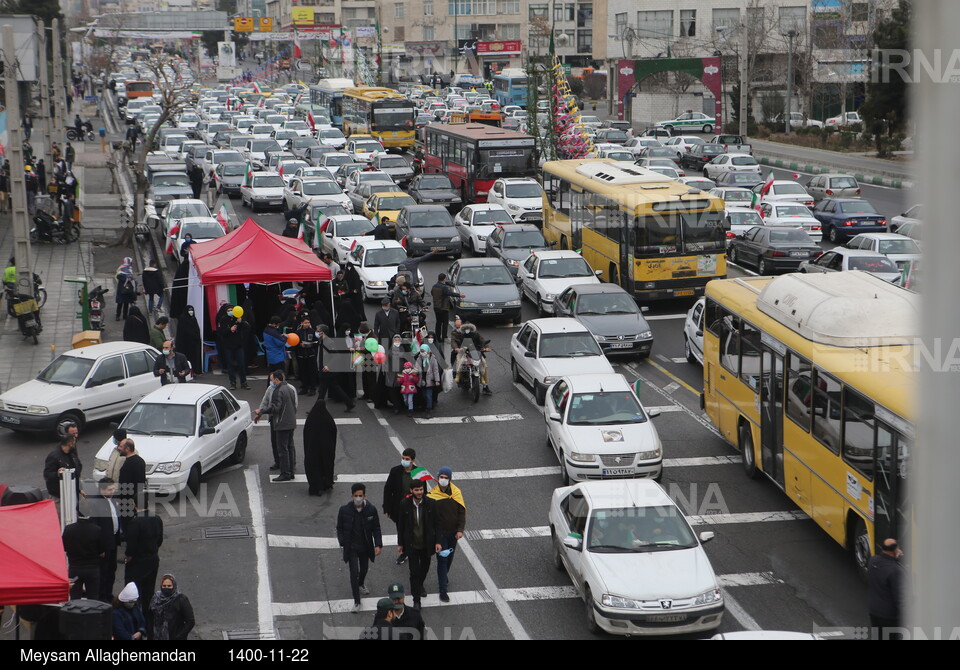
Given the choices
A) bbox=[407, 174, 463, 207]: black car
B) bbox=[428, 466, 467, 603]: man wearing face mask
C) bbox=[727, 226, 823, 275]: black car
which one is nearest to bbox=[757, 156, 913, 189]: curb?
bbox=[727, 226, 823, 275]: black car

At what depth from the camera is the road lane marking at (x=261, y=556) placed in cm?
1164

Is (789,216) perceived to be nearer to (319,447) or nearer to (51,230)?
(319,447)

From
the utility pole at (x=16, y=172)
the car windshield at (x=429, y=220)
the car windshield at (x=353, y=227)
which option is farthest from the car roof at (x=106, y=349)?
the car windshield at (x=429, y=220)

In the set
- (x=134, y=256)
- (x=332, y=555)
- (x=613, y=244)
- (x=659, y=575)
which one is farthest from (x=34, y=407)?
(x=134, y=256)

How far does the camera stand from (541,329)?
20406 mm

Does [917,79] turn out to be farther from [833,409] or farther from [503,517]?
[503,517]

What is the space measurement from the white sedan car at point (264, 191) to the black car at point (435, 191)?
19.0 ft

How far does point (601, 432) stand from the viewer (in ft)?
51.2

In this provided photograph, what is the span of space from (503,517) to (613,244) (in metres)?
13.2

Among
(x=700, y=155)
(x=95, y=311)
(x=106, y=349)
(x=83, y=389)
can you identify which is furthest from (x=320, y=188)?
(x=700, y=155)

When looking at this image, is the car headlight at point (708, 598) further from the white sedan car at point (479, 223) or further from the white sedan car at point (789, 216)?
the white sedan car at point (789, 216)

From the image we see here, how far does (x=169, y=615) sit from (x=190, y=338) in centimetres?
1204

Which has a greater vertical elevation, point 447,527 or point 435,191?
point 435,191

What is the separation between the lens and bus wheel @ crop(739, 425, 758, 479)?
1573 centimetres
